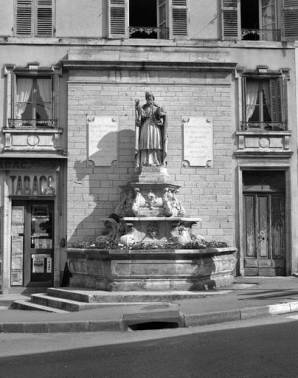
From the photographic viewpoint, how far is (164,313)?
10.2m

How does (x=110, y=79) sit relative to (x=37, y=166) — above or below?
above

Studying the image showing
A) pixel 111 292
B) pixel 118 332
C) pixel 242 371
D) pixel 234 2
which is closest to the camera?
pixel 242 371

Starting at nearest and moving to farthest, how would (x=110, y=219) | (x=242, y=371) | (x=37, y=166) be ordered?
(x=242, y=371), (x=110, y=219), (x=37, y=166)

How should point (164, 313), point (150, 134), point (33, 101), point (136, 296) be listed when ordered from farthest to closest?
point (33, 101), point (150, 134), point (136, 296), point (164, 313)

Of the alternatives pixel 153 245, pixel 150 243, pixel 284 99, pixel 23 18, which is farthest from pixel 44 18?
pixel 153 245

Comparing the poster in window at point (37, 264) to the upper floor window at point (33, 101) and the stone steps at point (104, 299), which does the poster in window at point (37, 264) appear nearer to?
the stone steps at point (104, 299)

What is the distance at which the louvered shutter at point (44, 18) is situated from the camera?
16594mm

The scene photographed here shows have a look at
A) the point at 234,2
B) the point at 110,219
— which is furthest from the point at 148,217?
the point at 234,2

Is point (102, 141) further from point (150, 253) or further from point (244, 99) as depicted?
point (150, 253)

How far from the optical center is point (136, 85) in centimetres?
1634

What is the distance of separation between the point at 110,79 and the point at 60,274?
5.55 metres

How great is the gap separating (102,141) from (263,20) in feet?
20.1

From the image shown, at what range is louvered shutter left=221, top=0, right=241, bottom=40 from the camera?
16891mm

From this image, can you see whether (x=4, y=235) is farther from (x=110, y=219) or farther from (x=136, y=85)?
(x=136, y=85)
